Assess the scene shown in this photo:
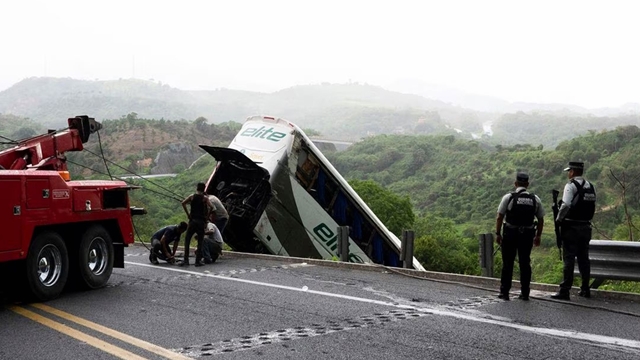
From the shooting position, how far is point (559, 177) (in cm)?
7669

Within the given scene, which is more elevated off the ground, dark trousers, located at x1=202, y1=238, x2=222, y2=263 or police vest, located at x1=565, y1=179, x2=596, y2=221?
police vest, located at x1=565, y1=179, x2=596, y2=221

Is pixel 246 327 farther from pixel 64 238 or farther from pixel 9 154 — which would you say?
pixel 9 154

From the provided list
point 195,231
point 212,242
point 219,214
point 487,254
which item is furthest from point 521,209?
point 219,214

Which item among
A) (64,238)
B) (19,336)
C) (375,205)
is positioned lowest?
(375,205)

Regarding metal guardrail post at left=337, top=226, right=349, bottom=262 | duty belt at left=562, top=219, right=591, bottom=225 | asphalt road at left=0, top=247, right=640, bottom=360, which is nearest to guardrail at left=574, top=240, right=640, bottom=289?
asphalt road at left=0, top=247, right=640, bottom=360

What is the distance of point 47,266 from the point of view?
876 centimetres

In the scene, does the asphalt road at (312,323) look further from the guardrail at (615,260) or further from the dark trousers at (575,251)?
the guardrail at (615,260)

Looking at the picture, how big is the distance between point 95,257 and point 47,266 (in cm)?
115

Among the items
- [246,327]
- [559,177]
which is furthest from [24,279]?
[559,177]

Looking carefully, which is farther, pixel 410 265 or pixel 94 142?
pixel 94 142

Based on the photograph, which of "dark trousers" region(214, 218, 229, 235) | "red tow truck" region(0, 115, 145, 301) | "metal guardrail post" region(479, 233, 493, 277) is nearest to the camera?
"red tow truck" region(0, 115, 145, 301)

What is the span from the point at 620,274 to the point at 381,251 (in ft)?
29.5

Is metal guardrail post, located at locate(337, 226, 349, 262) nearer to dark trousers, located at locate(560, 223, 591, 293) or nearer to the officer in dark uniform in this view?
the officer in dark uniform

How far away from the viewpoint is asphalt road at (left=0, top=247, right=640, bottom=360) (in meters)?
5.87
